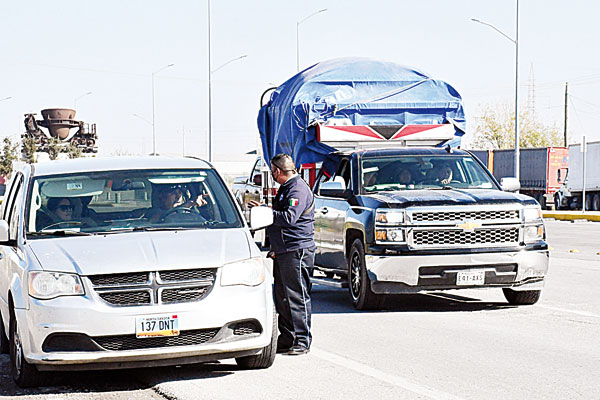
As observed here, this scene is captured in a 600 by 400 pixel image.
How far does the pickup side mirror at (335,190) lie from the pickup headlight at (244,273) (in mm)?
4439

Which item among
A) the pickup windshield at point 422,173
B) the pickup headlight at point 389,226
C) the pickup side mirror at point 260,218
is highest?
the pickup windshield at point 422,173

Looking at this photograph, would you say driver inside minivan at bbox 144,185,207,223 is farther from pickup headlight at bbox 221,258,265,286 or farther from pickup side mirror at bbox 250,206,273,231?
pickup headlight at bbox 221,258,265,286

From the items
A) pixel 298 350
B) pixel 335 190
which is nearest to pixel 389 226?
pixel 335 190

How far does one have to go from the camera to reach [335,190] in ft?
39.9

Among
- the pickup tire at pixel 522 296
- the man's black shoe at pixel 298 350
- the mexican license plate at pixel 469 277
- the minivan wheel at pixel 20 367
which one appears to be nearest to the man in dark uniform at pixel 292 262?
the man's black shoe at pixel 298 350

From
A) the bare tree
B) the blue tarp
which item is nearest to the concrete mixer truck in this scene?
the bare tree

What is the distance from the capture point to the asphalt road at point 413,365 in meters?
7.28

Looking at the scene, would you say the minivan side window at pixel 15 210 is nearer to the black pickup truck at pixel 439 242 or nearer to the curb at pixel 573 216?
the black pickup truck at pixel 439 242

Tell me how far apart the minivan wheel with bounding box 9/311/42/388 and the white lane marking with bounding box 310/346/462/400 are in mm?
2409

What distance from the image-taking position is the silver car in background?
7.17 metres

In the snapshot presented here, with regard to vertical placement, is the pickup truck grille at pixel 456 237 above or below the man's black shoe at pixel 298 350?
above

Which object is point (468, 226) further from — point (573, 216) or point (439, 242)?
point (573, 216)

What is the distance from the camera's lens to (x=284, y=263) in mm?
8820

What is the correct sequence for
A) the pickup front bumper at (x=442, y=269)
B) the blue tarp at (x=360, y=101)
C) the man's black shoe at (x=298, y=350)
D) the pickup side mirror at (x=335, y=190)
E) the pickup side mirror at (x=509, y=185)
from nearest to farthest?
the man's black shoe at (x=298, y=350), the pickup front bumper at (x=442, y=269), the pickup side mirror at (x=335, y=190), the pickup side mirror at (x=509, y=185), the blue tarp at (x=360, y=101)
